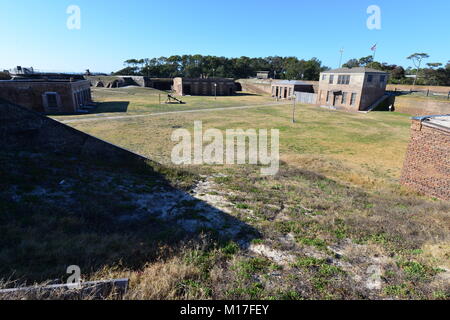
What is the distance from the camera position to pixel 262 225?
7.59 m

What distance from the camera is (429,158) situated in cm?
1205

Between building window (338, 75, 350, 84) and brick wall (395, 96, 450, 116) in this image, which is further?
building window (338, 75, 350, 84)

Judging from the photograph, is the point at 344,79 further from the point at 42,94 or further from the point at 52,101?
the point at 42,94

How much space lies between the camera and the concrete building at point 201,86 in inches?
2510

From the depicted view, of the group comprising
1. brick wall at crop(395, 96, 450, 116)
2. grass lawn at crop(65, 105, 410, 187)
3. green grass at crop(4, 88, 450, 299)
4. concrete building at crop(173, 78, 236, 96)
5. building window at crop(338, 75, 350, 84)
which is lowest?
grass lawn at crop(65, 105, 410, 187)

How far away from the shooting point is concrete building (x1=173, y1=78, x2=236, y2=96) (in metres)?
63.8

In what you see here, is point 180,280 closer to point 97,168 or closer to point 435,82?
point 97,168

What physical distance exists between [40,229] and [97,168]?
497cm

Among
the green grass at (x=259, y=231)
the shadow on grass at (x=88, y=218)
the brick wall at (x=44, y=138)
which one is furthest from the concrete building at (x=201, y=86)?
the shadow on grass at (x=88, y=218)

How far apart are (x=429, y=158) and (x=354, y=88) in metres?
34.8

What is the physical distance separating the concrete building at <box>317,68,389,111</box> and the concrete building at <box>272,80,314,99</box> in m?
11.8

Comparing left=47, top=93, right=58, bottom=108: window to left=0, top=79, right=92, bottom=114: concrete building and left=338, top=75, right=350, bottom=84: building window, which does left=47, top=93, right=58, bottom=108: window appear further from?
left=338, top=75, right=350, bottom=84: building window

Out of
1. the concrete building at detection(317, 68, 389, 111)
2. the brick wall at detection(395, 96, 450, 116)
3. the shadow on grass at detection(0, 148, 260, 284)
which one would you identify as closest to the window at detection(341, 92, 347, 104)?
the concrete building at detection(317, 68, 389, 111)
